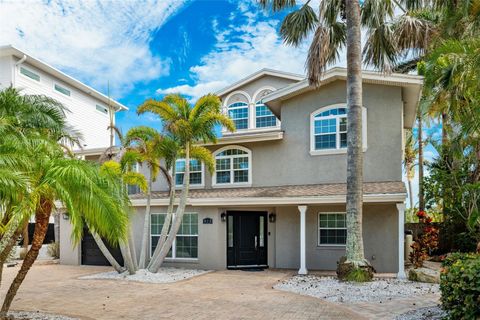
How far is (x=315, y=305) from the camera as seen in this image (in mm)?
9562

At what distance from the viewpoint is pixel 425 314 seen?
26.9ft

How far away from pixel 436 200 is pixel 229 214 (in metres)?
10.5

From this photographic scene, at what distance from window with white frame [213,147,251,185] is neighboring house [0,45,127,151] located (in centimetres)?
617

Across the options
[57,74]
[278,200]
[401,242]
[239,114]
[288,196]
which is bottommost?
[401,242]

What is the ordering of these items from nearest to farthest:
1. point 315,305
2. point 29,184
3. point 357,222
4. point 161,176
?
point 29,184 → point 315,305 → point 357,222 → point 161,176

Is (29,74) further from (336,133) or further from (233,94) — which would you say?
(336,133)

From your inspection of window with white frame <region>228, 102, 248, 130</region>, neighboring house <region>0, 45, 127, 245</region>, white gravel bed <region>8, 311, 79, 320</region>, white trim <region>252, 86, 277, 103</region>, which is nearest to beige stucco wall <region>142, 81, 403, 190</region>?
window with white frame <region>228, 102, 248, 130</region>

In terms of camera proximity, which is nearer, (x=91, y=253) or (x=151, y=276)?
(x=151, y=276)

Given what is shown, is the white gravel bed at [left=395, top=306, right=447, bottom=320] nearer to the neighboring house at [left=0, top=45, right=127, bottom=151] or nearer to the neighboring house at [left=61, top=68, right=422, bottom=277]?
the neighboring house at [left=61, top=68, right=422, bottom=277]

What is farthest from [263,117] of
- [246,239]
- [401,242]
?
[401,242]

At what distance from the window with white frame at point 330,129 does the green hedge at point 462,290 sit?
9525mm

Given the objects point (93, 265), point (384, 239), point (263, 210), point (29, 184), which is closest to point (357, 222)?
point (384, 239)

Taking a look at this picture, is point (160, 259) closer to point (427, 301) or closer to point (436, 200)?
point (427, 301)

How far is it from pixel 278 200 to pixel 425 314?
7385 millimetres
